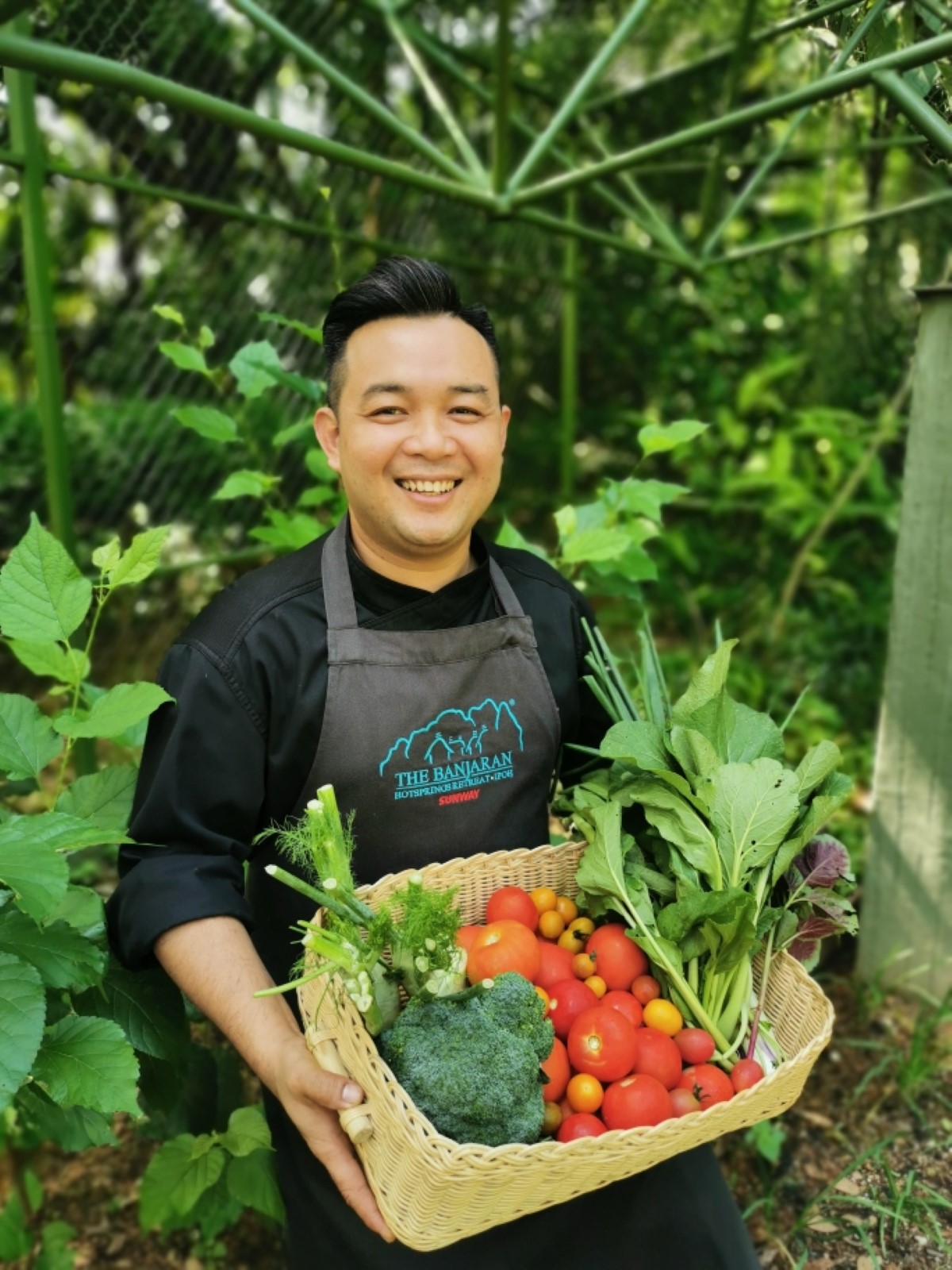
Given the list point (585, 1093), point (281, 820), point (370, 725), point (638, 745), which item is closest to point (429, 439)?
point (370, 725)

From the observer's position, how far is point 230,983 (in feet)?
5.03

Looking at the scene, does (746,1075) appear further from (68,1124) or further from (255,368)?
(255,368)

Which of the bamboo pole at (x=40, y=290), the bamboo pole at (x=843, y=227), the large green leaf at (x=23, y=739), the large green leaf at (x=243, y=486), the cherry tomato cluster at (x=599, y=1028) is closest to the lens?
the cherry tomato cluster at (x=599, y=1028)

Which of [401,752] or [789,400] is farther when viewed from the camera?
[789,400]

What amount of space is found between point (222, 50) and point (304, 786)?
368 centimetres

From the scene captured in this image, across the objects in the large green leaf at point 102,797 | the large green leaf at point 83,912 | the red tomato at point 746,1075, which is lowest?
the red tomato at point 746,1075

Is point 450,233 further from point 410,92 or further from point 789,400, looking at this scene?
point 789,400

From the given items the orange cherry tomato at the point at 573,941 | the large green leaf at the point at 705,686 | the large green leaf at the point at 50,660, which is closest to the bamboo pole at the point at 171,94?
the large green leaf at the point at 50,660

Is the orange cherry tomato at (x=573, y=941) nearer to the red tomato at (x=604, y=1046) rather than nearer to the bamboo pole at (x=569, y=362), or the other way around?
the red tomato at (x=604, y=1046)

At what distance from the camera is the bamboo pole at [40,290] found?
8.49 feet

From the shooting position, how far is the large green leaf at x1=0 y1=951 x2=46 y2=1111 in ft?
4.17

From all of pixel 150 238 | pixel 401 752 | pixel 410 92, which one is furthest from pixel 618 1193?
pixel 410 92

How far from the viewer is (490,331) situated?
6.19 ft

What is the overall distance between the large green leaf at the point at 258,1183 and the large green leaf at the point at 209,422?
1.44 m
